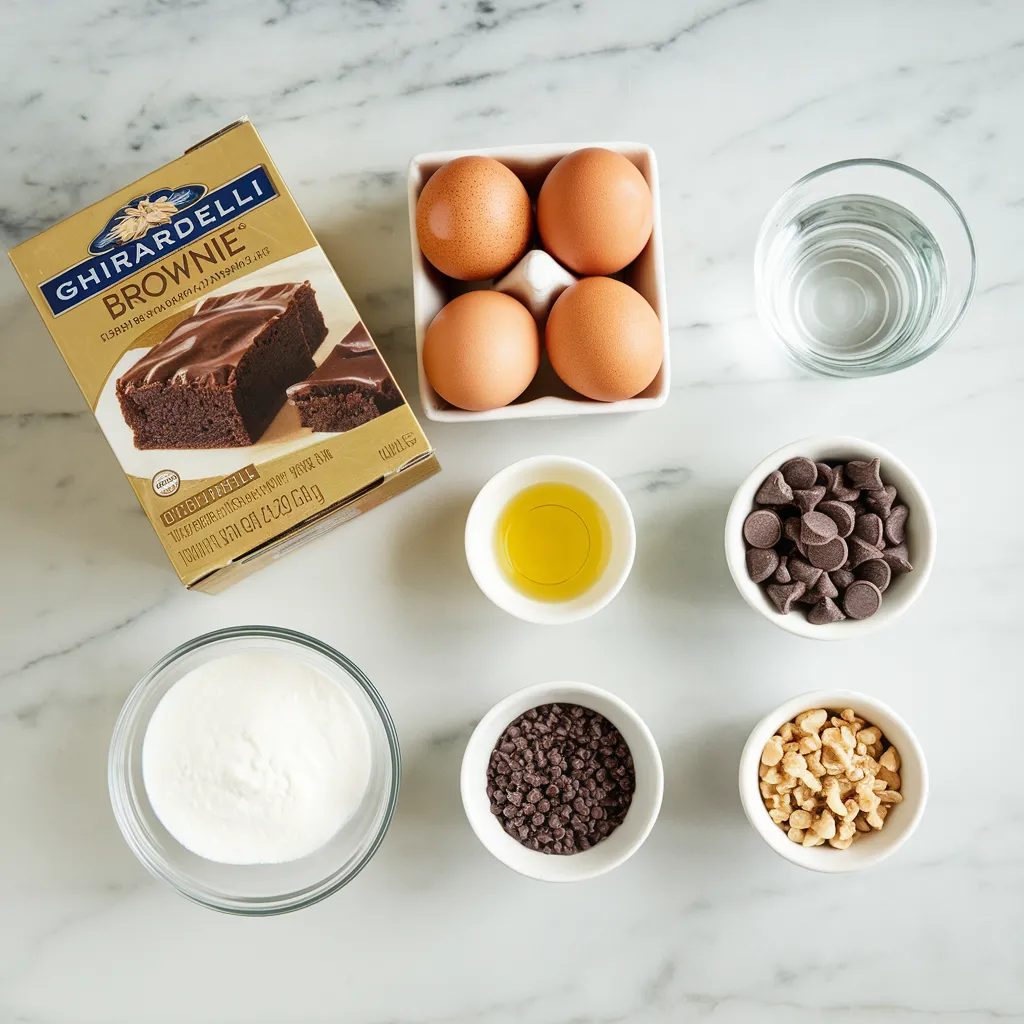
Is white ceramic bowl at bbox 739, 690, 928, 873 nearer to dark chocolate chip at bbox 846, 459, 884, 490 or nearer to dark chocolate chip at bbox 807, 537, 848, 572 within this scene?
dark chocolate chip at bbox 807, 537, 848, 572

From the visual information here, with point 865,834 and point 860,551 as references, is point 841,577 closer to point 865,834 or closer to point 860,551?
point 860,551

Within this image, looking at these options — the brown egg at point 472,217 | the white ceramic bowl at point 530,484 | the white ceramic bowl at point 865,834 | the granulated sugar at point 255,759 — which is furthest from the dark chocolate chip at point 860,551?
the granulated sugar at point 255,759

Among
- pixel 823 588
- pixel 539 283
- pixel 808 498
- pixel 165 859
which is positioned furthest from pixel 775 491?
pixel 165 859

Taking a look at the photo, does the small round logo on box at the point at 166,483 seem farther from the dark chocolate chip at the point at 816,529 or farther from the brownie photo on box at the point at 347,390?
the dark chocolate chip at the point at 816,529

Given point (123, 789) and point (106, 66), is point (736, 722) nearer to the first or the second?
point (123, 789)

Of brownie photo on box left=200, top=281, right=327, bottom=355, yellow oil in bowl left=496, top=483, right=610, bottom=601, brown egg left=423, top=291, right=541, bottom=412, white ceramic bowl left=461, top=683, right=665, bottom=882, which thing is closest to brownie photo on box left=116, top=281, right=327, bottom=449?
brownie photo on box left=200, top=281, right=327, bottom=355

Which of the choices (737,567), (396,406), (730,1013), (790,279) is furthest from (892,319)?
(730,1013)
